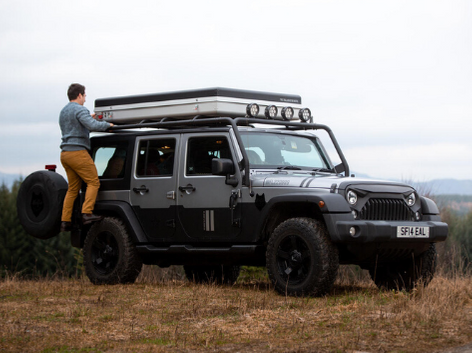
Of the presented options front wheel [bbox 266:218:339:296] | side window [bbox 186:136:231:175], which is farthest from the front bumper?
side window [bbox 186:136:231:175]

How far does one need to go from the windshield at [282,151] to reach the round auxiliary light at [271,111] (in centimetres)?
26

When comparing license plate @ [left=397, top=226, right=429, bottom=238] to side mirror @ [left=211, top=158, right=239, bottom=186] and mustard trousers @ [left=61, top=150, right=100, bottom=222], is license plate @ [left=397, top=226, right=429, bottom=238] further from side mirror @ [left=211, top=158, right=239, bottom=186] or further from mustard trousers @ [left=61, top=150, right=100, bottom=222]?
mustard trousers @ [left=61, top=150, right=100, bottom=222]

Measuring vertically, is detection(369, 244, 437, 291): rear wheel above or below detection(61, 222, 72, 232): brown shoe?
below

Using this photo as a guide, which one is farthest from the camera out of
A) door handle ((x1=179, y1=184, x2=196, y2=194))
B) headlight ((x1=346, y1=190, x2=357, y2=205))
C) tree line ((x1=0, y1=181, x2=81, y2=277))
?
tree line ((x1=0, y1=181, x2=81, y2=277))

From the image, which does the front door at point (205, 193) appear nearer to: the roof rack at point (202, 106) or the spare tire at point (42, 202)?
the roof rack at point (202, 106)

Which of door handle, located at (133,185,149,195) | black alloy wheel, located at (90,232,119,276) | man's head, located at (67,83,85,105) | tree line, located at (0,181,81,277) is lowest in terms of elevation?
tree line, located at (0,181,81,277)

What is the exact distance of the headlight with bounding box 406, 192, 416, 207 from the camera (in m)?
8.35

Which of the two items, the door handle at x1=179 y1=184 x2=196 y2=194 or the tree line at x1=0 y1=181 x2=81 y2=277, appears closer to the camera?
the door handle at x1=179 y1=184 x2=196 y2=194

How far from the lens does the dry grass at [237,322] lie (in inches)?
217

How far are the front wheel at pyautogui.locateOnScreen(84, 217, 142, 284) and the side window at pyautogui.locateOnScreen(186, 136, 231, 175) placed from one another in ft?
4.55

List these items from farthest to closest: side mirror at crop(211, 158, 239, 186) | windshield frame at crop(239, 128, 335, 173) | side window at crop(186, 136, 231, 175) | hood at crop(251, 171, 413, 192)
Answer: side window at crop(186, 136, 231, 175)
windshield frame at crop(239, 128, 335, 173)
side mirror at crop(211, 158, 239, 186)
hood at crop(251, 171, 413, 192)

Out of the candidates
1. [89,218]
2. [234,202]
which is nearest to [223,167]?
[234,202]

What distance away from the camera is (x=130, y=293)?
8.60 metres

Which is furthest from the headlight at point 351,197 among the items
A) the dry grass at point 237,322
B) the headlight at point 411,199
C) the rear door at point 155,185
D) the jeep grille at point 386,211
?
the rear door at point 155,185
